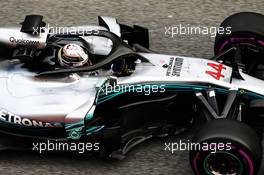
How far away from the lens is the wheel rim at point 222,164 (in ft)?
16.0

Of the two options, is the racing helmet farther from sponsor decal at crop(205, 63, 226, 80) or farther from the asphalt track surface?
the asphalt track surface

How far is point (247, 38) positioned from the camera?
593 cm

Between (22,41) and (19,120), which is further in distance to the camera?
Answer: (22,41)

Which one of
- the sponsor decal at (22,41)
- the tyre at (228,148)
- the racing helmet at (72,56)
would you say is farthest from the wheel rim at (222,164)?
the sponsor decal at (22,41)

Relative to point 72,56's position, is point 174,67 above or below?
below

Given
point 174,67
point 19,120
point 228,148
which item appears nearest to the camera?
point 228,148

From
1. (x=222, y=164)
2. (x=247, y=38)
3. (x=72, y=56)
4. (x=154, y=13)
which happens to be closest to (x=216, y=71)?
(x=247, y=38)

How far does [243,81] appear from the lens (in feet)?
18.0

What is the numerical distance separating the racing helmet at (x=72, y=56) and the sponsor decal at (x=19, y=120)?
517 mm

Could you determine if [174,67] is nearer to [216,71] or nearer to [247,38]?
[216,71]

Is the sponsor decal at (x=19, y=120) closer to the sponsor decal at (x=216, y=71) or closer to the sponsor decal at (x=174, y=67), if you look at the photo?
the sponsor decal at (x=174, y=67)

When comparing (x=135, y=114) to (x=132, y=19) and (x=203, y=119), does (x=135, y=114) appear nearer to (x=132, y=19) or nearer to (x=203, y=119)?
(x=203, y=119)

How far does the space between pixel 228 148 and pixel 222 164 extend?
234 mm

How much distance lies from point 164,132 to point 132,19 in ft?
7.24
